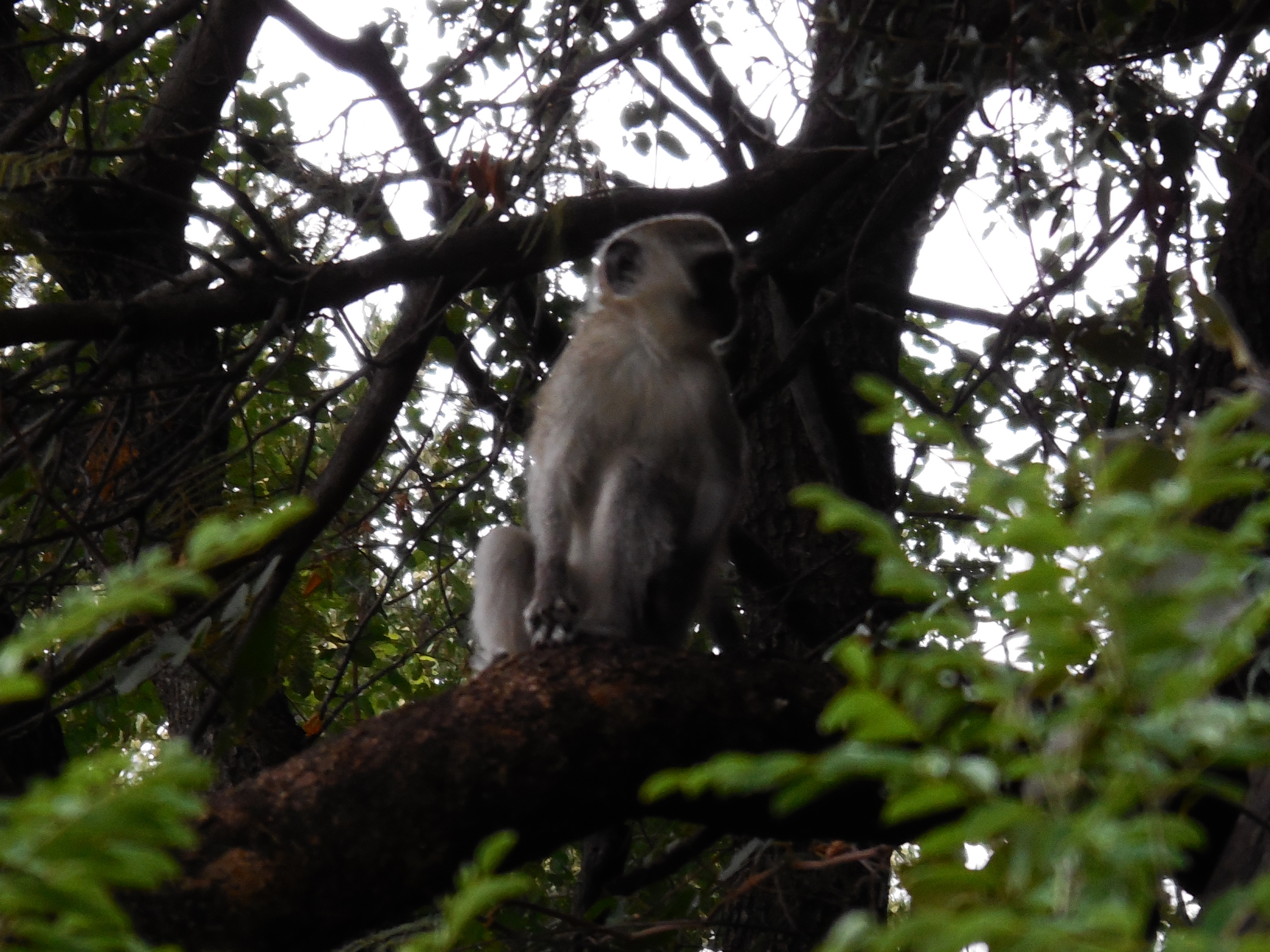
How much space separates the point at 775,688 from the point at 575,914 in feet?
4.40

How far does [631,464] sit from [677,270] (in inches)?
34.7

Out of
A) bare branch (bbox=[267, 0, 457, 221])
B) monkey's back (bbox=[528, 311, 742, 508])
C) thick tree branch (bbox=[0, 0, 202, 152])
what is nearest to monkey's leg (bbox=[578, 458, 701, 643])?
monkey's back (bbox=[528, 311, 742, 508])

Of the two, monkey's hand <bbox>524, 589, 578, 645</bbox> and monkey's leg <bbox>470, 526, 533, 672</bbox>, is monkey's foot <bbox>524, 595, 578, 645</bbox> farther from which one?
monkey's leg <bbox>470, 526, 533, 672</bbox>

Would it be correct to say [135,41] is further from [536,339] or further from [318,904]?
[318,904]

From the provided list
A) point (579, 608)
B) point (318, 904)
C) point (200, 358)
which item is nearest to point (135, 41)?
point (200, 358)

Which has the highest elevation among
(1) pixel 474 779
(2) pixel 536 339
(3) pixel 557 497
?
(2) pixel 536 339

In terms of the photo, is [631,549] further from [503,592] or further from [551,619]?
[503,592]

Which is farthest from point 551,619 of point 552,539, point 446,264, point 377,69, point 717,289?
point 377,69

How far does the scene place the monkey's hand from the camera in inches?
179

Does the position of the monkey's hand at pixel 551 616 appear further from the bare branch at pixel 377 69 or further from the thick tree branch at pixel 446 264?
the bare branch at pixel 377 69

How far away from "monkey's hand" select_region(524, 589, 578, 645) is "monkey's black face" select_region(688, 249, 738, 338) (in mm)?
1329

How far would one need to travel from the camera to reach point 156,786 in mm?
1062

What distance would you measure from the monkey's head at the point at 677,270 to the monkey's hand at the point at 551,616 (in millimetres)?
1314

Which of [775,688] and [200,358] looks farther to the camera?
[200,358]
